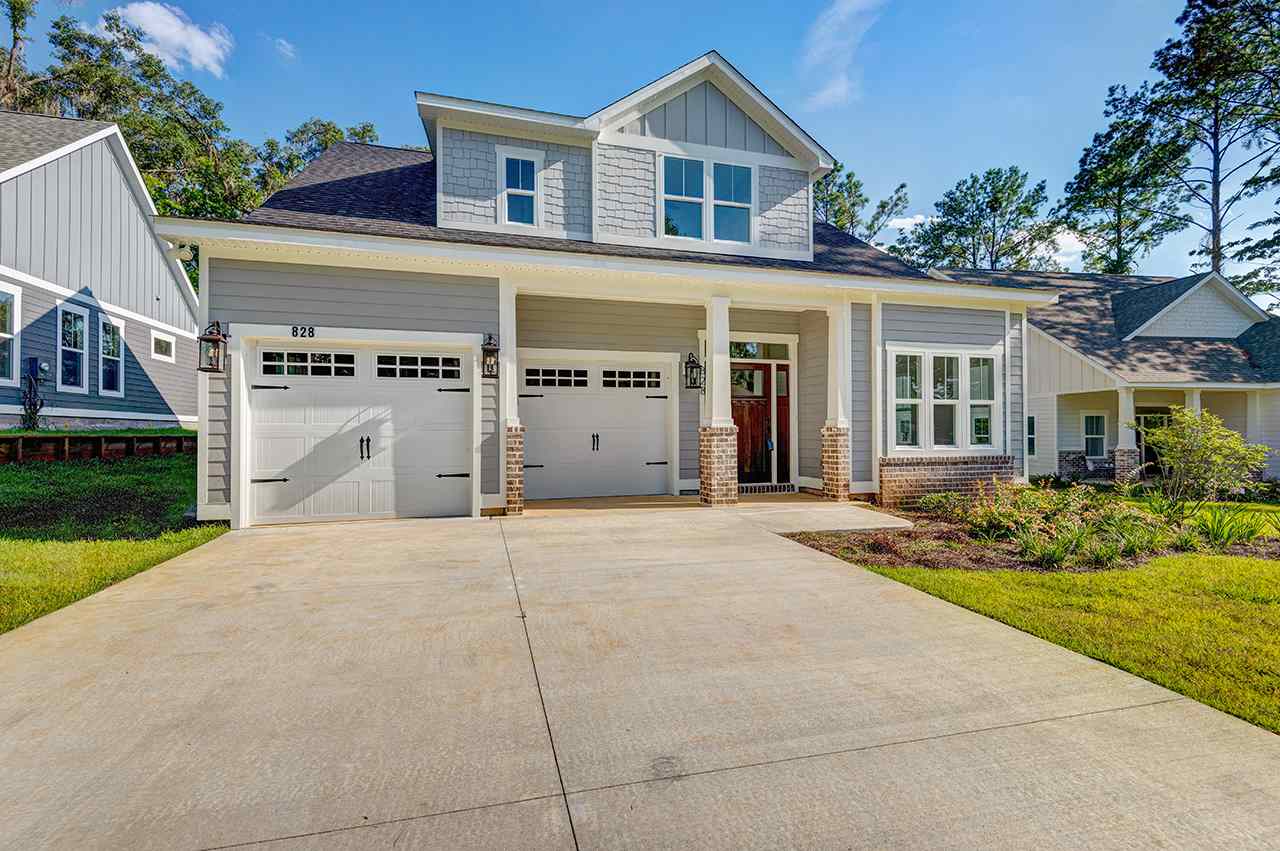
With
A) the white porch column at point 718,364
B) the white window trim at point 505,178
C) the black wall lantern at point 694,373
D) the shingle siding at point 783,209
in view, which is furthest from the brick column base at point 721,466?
the white window trim at point 505,178

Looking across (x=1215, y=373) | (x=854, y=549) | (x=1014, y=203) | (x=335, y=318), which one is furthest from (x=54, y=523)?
(x=1014, y=203)

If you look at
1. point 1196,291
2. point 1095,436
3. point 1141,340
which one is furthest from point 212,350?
point 1196,291

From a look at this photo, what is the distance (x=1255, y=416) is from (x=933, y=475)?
12637mm

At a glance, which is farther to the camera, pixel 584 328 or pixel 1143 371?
pixel 1143 371

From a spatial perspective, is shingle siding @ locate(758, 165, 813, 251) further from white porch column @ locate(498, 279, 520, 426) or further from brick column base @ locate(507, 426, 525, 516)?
brick column base @ locate(507, 426, 525, 516)

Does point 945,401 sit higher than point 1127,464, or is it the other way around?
point 945,401

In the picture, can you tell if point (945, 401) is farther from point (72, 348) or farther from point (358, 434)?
point (72, 348)

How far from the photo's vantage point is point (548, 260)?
784 centimetres

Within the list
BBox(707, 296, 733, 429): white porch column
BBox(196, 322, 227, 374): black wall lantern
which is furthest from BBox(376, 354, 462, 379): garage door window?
BBox(707, 296, 733, 429): white porch column

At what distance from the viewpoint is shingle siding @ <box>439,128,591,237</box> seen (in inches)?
344

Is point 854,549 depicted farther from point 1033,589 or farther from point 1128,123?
point 1128,123

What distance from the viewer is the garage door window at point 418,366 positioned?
7.85 m

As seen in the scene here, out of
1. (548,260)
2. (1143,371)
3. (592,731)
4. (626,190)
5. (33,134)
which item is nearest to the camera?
(592,731)

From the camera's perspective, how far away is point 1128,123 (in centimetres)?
2152
